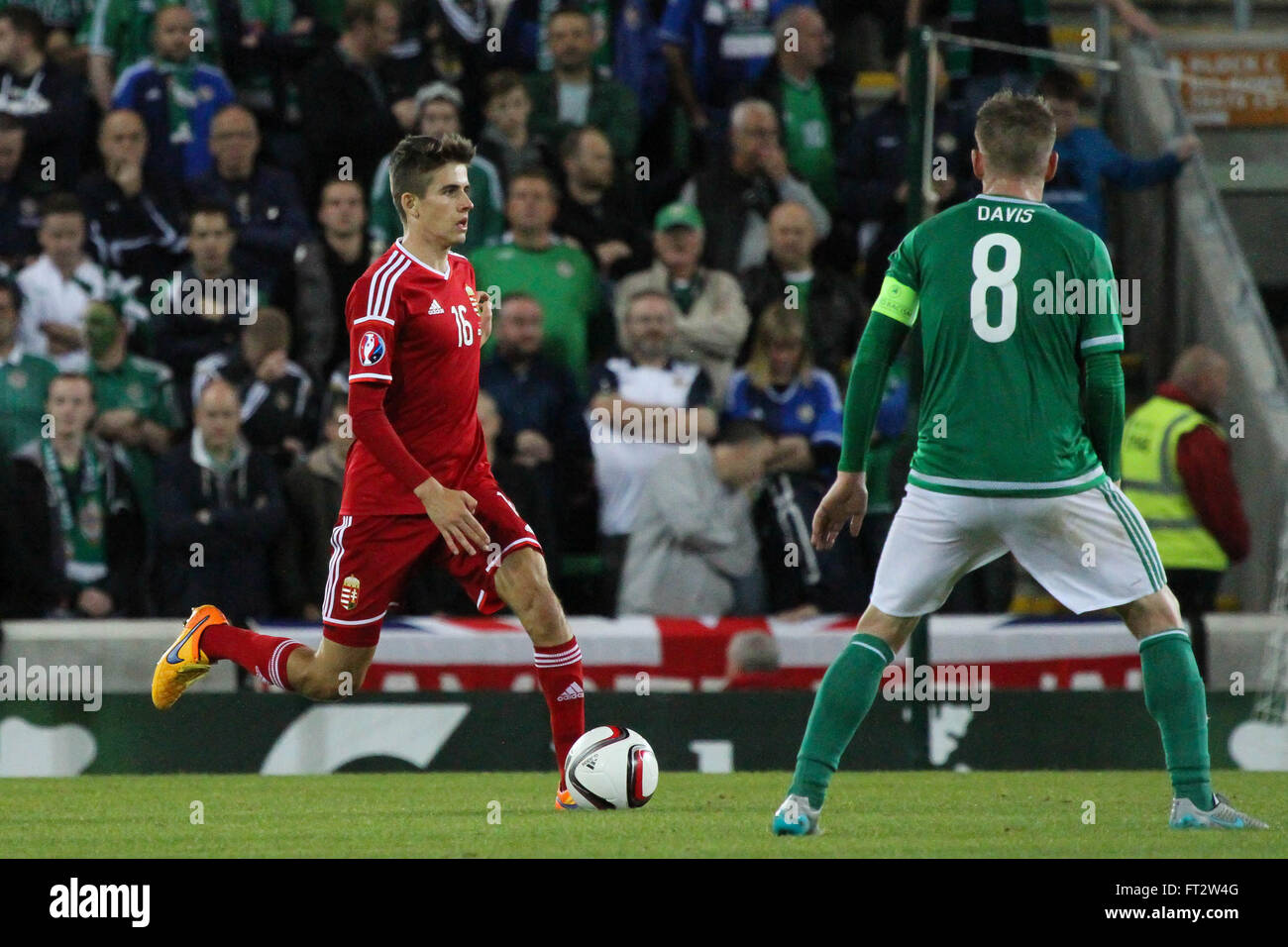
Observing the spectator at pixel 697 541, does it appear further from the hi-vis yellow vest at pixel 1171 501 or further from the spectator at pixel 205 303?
the spectator at pixel 205 303

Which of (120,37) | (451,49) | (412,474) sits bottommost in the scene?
(412,474)

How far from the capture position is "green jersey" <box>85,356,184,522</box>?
1172 centimetres

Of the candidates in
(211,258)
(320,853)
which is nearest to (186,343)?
(211,258)

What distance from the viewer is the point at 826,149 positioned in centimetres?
1338

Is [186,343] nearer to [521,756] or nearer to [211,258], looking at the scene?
[211,258]

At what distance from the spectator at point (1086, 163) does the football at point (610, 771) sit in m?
6.09

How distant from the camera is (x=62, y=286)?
A: 12289 millimetres

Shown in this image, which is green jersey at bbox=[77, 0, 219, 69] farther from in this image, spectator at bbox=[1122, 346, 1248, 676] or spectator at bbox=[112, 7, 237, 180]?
spectator at bbox=[1122, 346, 1248, 676]

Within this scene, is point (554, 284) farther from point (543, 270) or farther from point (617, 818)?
point (617, 818)

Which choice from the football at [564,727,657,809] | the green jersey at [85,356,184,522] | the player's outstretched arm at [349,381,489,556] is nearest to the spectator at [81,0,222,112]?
the green jersey at [85,356,184,522]

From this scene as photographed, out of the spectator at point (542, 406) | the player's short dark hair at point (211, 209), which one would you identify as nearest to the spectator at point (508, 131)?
the spectator at point (542, 406)

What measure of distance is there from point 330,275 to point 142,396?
1.22 meters

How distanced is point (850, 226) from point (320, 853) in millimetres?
7525

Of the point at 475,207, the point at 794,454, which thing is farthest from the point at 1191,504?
the point at 475,207
